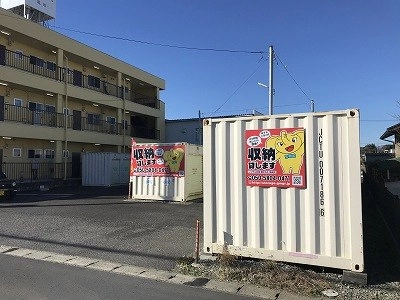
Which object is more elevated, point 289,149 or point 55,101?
point 55,101

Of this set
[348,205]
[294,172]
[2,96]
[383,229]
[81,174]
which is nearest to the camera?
[348,205]

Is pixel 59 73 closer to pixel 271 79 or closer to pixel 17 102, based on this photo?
pixel 17 102

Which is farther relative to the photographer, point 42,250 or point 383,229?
point 383,229

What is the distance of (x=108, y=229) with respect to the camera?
10195 millimetres

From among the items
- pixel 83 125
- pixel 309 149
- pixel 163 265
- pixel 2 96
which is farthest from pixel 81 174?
pixel 309 149

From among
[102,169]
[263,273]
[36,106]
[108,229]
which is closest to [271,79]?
[102,169]

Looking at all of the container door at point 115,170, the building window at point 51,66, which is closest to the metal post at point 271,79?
the container door at point 115,170

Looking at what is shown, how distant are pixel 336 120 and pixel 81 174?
24187mm

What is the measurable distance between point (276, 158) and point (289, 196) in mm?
692

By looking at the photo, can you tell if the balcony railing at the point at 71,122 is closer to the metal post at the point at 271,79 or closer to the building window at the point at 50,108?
the building window at the point at 50,108

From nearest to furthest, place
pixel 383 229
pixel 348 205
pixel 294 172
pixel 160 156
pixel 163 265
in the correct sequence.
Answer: pixel 348 205
pixel 294 172
pixel 163 265
pixel 383 229
pixel 160 156

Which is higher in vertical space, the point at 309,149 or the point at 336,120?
the point at 336,120

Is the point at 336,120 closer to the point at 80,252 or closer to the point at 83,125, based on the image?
the point at 80,252

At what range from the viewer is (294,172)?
630cm
